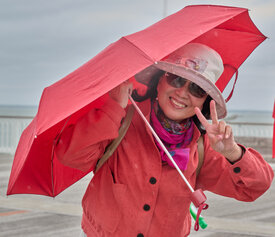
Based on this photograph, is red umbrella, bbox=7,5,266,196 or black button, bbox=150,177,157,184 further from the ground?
red umbrella, bbox=7,5,266,196

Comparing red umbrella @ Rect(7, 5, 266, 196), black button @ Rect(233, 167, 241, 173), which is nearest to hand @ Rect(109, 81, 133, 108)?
red umbrella @ Rect(7, 5, 266, 196)

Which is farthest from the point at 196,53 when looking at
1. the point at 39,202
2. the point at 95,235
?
the point at 39,202

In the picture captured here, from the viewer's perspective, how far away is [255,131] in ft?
60.2

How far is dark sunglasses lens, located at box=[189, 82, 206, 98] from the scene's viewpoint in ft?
9.92

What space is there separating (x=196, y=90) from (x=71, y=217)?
476cm

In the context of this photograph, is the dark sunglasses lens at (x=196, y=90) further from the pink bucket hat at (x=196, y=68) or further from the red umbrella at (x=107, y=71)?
A: the red umbrella at (x=107, y=71)

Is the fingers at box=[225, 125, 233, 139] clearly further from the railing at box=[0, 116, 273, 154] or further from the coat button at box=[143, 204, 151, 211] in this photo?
the railing at box=[0, 116, 273, 154]

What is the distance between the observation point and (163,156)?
3.02 metres

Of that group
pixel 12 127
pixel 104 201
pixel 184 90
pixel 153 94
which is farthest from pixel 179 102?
pixel 12 127

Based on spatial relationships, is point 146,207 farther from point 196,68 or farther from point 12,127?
point 12,127

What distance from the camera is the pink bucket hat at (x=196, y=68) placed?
296 cm

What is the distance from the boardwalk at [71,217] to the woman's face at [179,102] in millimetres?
3819

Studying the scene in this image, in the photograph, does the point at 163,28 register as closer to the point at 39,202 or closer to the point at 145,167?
the point at 145,167

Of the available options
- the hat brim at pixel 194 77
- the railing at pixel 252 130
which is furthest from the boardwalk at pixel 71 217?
the railing at pixel 252 130
